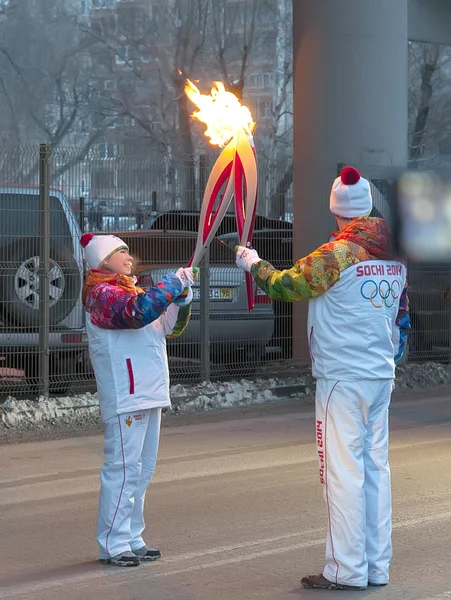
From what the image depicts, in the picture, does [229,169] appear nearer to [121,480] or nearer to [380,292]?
[380,292]

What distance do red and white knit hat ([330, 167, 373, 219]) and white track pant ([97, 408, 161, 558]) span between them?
1549mm

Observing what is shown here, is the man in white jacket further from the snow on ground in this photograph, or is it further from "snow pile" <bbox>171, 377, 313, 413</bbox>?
"snow pile" <bbox>171, 377, 313, 413</bbox>

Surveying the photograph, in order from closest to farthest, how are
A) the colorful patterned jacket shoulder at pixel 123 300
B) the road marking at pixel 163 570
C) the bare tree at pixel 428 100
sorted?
the road marking at pixel 163 570, the colorful patterned jacket shoulder at pixel 123 300, the bare tree at pixel 428 100

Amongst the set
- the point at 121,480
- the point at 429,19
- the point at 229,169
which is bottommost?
the point at 121,480

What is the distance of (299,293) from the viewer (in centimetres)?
631

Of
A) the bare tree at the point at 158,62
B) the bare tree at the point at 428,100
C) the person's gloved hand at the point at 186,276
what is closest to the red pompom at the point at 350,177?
the person's gloved hand at the point at 186,276

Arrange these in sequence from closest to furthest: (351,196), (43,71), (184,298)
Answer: (351,196) → (184,298) → (43,71)

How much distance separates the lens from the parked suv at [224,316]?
1410cm

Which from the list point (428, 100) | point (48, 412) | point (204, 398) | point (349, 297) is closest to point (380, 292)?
point (349, 297)

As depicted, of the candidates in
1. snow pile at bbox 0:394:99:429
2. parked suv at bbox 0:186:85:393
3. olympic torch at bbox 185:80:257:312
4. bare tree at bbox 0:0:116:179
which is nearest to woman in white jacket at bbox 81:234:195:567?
olympic torch at bbox 185:80:257:312

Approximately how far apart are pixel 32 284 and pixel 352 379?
23.9ft

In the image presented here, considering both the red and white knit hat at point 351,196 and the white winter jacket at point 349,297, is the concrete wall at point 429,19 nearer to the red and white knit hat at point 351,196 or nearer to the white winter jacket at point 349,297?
the red and white knit hat at point 351,196

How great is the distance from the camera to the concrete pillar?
18.1m

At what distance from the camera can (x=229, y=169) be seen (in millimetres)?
7211
